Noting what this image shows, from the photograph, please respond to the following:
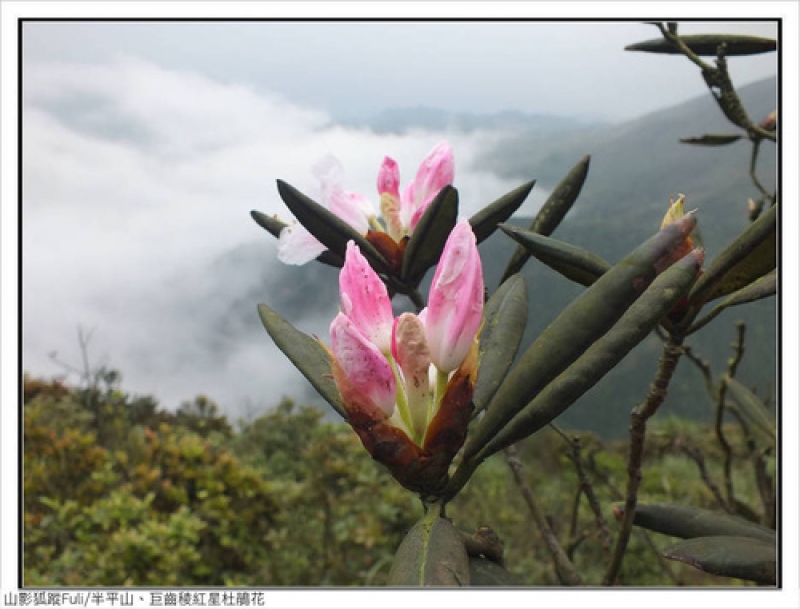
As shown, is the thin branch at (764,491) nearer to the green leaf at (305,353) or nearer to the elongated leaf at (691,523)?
the elongated leaf at (691,523)

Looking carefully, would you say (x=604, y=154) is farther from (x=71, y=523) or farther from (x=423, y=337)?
(x=423, y=337)

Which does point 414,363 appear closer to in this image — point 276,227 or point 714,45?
point 276,227

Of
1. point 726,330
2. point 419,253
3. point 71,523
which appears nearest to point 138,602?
point 419,253

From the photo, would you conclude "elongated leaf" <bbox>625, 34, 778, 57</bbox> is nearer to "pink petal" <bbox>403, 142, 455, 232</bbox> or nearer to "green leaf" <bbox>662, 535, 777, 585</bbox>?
"pink petal" <bbox>403, 142, 455, 232</bbox>

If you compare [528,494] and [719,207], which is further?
[719,207]

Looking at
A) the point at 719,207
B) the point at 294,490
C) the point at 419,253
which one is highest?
the point at 719,207

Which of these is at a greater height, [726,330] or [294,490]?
[726,330]

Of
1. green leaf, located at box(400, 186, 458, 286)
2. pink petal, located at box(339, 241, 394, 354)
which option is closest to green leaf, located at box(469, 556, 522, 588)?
pink petal, located at box(339, 241, 394, 354)

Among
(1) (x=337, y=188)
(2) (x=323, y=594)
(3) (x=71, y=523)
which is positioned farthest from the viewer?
(3) (x=71, y=523)
